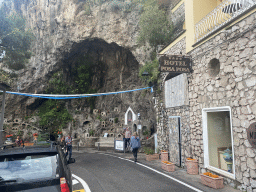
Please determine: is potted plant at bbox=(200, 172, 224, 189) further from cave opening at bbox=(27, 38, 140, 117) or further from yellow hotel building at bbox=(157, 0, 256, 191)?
cave opening at bbox=(27, 38, 140, 117)

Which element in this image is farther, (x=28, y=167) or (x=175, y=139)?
(x=175, y=139)

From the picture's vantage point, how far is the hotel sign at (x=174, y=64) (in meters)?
7.83

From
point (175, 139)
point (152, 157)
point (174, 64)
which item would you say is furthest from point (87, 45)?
point (175, 139)

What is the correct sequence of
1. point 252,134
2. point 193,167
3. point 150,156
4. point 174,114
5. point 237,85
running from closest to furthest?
point 252,134 < point 237,85 < point 193,167 < point 174,114 < point 150,156

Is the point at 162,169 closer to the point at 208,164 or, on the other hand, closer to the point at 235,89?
the point at 208,164

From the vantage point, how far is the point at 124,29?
17.8 meters

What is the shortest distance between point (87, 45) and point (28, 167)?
1985 cm

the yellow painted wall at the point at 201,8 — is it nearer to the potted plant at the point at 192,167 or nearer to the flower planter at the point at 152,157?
the potted plant at the point at 192,167

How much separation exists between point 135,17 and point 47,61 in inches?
446

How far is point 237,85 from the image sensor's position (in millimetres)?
5805

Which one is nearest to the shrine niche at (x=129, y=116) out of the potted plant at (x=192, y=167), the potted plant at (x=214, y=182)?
the potted plant at (x=192, y=167)

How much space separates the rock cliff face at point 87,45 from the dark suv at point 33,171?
45.1 feet

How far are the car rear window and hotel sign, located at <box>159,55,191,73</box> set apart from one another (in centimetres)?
581

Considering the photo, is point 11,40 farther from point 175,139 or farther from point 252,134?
point 252,134
